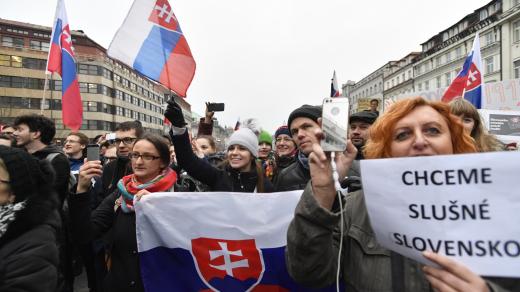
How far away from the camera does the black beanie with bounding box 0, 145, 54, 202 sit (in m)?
1.78

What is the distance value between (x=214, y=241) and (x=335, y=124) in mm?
1337

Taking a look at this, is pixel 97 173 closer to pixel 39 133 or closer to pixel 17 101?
pixel 39 133

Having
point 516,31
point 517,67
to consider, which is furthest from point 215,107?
point 516,31

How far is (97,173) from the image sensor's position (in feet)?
7.80

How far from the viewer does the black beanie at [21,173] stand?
178 cm

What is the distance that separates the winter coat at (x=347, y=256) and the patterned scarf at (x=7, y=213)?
136 cm

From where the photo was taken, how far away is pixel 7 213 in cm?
167

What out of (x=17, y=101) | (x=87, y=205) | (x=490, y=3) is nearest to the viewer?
(x=87, y=205)

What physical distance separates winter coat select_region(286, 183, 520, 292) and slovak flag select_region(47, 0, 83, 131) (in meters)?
4.59

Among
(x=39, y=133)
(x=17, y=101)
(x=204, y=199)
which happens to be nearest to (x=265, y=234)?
(x=204, y=199)

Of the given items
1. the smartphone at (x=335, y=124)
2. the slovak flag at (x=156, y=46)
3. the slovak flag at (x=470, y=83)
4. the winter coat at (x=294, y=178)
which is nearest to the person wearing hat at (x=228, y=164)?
the winter coat at (x=294, y=178)

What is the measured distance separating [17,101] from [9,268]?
5714 centimetres

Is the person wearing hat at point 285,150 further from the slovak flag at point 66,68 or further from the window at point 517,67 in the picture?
the window at point 517,67

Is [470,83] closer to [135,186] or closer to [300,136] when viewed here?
[300,136]
